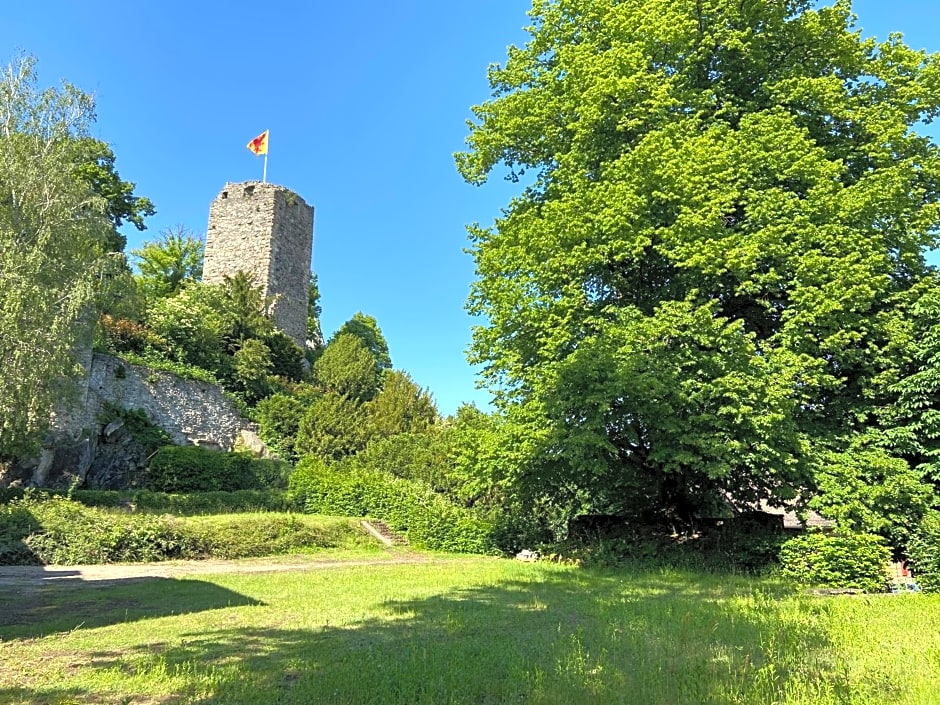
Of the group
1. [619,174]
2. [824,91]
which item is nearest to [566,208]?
[619,174]

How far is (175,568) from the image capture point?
38.5 ft

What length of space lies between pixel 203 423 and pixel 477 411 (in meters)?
10.6

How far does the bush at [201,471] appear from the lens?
795 inches

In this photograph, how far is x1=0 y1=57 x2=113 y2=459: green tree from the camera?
11734 mm

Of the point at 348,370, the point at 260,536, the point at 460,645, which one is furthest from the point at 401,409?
the point at 460,645

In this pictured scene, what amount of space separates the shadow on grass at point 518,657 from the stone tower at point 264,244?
96.3 feet

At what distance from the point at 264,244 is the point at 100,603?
95.3 ft

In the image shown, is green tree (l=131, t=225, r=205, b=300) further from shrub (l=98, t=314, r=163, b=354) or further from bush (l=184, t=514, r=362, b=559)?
bush (l=184, t=514, r=362, b=559)

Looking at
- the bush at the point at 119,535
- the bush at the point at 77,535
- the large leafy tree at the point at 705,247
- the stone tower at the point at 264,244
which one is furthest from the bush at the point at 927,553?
the stone tower at the point at 264,244

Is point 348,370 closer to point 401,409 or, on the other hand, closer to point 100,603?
point 401,409

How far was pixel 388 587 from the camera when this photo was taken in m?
9.41

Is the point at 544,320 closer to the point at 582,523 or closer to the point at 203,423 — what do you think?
the point at 582,523

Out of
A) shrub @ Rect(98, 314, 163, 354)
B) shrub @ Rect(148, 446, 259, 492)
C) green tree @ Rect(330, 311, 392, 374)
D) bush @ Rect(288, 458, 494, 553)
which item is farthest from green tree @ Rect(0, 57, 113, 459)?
green tree @ Rect(330, 311, 392, 374)

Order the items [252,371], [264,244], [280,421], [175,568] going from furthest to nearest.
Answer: [264,244] → [252,371] → [280,421] → [175,568]
